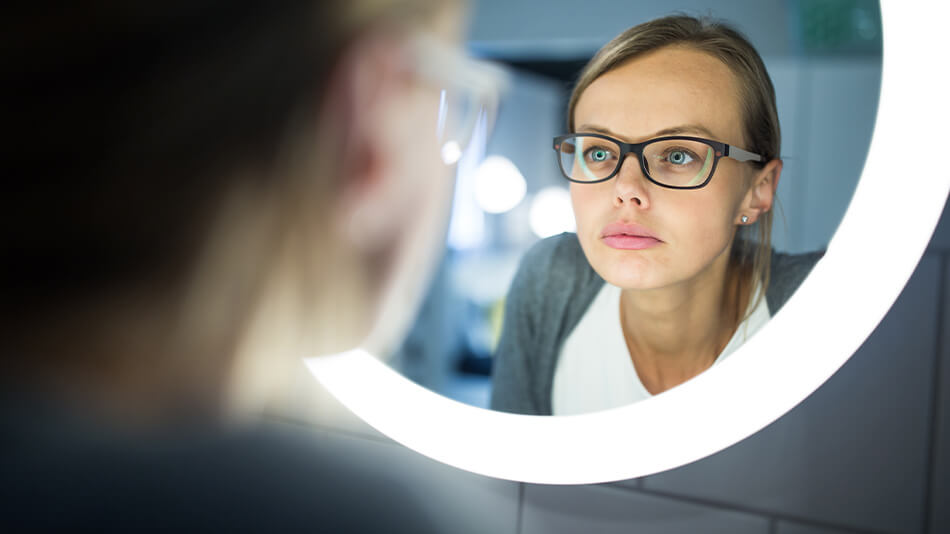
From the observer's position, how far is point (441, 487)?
0.71m

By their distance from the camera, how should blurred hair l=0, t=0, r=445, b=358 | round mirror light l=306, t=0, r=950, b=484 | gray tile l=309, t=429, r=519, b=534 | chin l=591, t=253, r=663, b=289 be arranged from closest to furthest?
blurred hair l=0, t=0, r=445, b=358
round mirror light l=306, t=0, r=950, b=484
chin l=591, t=253, r=663, b=289
gray tile l=309, t=429, r=519, b=534

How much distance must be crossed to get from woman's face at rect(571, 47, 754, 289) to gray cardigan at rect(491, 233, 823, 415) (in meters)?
0.06

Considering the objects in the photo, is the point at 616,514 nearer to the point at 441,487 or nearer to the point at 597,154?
the point at 441,487

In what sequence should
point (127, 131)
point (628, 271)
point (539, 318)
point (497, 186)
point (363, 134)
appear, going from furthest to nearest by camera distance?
1. point (497, 186)
2. point (539, 318)
3. point (628, 271)
4. point (363, 134)
5. point (127, 131)

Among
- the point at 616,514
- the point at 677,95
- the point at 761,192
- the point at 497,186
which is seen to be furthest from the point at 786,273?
the point at 497,186

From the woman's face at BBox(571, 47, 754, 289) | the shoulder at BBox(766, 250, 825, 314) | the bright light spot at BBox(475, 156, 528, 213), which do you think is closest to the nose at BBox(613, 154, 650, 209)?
the woman's face at BBox(571, 47, 754, 289)

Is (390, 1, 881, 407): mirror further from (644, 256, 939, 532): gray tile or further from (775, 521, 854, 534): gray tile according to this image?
(775, 521, 854, 534): gray tile

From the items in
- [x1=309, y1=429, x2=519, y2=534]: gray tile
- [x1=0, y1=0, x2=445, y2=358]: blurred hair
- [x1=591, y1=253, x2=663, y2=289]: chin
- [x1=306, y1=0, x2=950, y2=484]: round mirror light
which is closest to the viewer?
[x1=0, y1=0, x2=445, y2=358]: blurred hair

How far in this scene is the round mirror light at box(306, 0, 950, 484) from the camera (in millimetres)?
436

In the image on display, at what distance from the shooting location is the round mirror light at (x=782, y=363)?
1.43 ft

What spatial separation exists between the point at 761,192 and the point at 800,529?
32cm

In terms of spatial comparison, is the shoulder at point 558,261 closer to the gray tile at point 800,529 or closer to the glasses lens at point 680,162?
the glasses lens at point 680,162

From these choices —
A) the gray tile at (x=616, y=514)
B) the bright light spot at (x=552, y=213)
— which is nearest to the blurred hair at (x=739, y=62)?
the bright light spot at (x=552, y=213)

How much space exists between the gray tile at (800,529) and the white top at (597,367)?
0.18 metres
